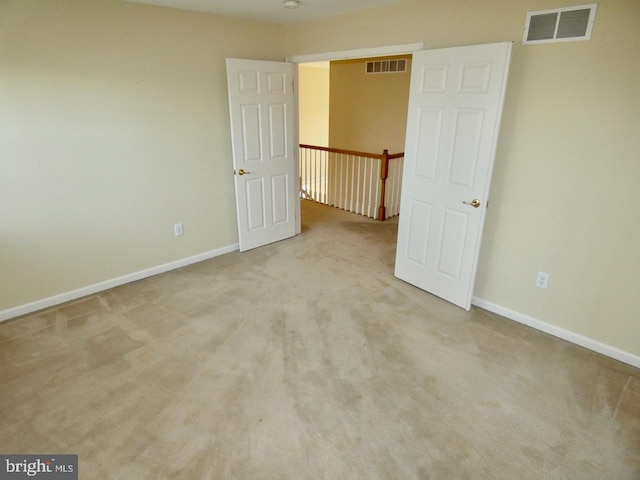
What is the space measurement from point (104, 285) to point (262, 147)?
207cm

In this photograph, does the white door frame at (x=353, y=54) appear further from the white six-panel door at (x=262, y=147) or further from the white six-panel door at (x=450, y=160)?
the white six-panel door at (x=450, y=160)

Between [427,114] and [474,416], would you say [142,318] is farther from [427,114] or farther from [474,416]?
[427,114]

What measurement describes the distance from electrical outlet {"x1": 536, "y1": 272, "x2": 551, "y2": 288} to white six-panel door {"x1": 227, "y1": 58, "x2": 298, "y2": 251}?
2790 mm

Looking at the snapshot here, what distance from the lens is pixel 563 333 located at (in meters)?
2.66

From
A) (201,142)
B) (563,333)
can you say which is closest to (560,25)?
(563,333)

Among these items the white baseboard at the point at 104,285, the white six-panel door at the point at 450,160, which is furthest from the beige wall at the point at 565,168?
the white baseboard at the point at 104,285

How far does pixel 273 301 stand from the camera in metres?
3.14

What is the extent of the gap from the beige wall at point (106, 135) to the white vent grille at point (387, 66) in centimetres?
252

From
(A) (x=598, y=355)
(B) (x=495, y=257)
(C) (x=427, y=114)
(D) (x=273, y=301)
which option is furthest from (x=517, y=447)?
(C) (x=427, y=114)

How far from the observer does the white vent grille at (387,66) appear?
18.6 ft

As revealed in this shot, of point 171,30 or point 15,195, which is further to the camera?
point 171,30

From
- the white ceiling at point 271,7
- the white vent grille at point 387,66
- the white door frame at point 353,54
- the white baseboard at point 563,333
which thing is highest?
the white ceiling at point 271,7

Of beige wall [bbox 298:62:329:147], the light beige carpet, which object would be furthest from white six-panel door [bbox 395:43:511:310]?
beige wall [bbox 298:62:329:147]

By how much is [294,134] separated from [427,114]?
1803mm
